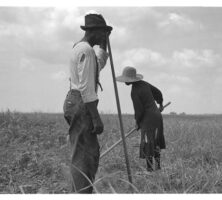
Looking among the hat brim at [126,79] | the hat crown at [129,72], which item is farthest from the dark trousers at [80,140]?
the hat crown at [129,72]

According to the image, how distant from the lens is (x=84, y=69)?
3.25m

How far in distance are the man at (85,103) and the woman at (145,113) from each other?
1.87 metres

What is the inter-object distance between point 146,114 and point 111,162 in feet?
2.59

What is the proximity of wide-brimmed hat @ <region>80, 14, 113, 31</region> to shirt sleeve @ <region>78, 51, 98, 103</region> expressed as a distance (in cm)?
25

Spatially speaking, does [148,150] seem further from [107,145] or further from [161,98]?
[107,145]

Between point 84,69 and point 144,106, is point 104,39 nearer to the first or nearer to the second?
point 84,69

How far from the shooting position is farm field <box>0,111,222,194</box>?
375 cm

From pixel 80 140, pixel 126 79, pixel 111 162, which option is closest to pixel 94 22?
pixel 80 140

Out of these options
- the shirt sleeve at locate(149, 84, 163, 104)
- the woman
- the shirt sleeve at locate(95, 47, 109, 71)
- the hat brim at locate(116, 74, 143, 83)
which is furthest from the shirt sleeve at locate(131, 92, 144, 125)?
the shirt sleeve at locate(95, 47, 109, 71)

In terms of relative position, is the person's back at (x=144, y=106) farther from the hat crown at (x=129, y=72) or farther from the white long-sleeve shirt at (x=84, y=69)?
the white long-sleeve shirt at (x=84, y=69)

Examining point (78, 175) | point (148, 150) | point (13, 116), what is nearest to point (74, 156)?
point (78, 175)

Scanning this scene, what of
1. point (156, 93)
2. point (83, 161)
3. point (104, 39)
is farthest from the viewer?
point (156, 93)

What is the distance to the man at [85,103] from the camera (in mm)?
3270

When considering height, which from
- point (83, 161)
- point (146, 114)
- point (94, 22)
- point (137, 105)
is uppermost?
point (94, 22)
